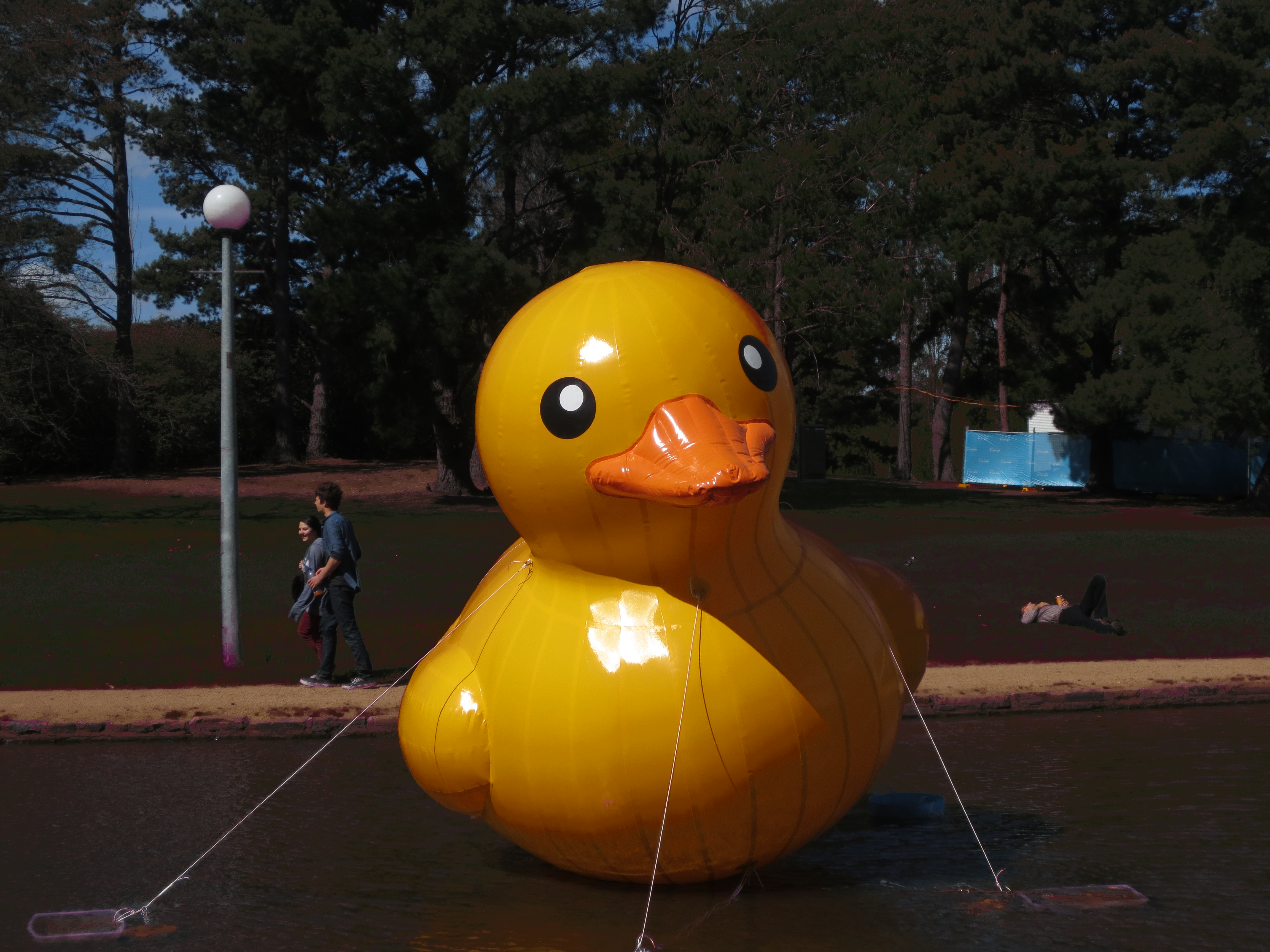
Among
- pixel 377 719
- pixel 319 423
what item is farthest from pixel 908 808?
pixel 319 423

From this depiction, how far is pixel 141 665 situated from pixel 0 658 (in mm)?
1625

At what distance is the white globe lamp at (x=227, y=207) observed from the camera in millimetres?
11398

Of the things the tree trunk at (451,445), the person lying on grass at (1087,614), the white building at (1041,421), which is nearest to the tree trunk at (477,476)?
the tree trunk at (451,445)

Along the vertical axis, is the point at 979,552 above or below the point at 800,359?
below

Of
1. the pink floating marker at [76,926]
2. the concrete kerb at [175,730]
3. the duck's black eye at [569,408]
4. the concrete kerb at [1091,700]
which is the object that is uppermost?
the duck's black eye at [569,408]

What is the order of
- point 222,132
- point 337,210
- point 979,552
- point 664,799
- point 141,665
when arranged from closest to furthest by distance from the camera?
1. point 664,799
2. point 141,665
3. point 979,552
4. point 337,210
5. point 222,132

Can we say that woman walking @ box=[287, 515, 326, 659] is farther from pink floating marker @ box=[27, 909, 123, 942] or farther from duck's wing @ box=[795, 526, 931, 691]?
duck's wing @ box=[795, 526, 931, 691]

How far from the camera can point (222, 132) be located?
37.8 meters

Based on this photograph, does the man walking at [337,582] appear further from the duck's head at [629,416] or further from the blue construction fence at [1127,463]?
the blue construction fence at [1127,463]

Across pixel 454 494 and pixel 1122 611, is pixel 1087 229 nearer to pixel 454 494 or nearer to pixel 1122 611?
pixel 454 494

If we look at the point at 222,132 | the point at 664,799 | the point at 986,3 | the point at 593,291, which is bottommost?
the point at 664,799

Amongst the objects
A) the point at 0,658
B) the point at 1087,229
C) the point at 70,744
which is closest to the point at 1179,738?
the point at 70,744

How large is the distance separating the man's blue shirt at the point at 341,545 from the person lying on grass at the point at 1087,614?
7899 millimetres

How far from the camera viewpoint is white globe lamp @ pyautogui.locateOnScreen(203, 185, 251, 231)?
11398mm
